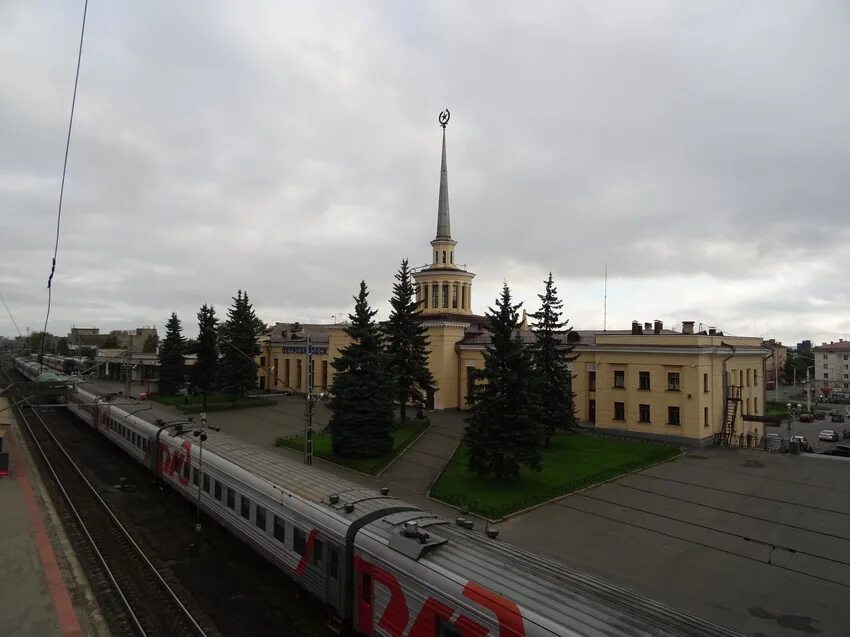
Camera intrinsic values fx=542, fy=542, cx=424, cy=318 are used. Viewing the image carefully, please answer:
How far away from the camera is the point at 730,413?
32500 mm

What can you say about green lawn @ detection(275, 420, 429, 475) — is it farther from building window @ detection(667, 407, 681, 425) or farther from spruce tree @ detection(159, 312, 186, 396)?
spruce tree @ detection(159, 312, 186, 396)

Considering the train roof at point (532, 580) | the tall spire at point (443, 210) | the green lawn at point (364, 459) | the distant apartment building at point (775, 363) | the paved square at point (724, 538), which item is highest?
the tall spire at point (443, 210)

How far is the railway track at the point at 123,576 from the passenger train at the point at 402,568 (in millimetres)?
2111

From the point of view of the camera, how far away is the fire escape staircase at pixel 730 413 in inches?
1220

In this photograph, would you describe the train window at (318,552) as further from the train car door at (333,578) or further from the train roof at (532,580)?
the train roof at (532,580)

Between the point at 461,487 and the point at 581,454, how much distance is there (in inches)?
337

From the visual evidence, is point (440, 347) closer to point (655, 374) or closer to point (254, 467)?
point (655, 374)

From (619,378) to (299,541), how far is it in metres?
25.5

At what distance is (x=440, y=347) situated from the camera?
41.4m

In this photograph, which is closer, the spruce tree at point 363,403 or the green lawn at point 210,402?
the spruce tree at point 363,403

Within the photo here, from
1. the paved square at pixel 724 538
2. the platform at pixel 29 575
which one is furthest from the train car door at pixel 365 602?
the paved square at pixel 724 538

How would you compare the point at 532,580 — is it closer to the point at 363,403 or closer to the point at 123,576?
the point at 123,576

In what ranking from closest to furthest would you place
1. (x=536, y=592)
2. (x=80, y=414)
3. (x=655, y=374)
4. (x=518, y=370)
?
(x=536, y=592) < (x=518, y=370) < (x=655, y=374) < (x=80, y=414)

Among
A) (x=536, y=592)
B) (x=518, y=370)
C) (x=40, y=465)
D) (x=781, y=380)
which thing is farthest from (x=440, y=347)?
(x=781, y=380)
